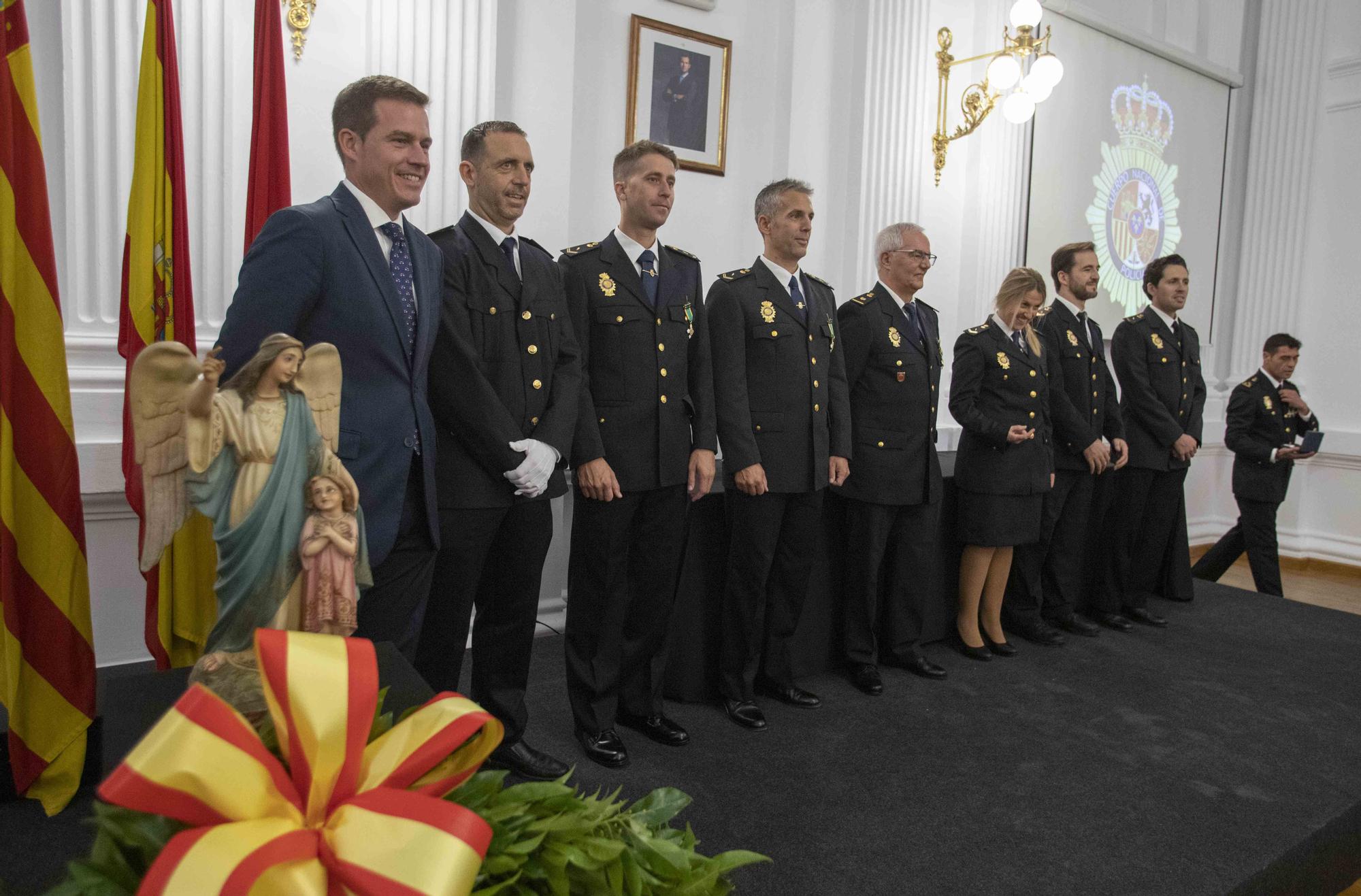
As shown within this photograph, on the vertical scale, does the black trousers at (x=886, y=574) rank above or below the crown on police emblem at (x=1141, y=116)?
below

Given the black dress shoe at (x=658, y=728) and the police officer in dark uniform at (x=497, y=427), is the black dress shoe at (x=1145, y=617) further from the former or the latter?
the police officer in dark uniform at (x=497, y=427)

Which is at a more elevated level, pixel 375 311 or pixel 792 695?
pixel 375 311

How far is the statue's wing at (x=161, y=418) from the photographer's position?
1002 millimetres

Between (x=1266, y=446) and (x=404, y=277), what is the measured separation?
14.5 ft

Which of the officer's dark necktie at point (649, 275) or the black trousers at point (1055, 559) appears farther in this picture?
the black trousers at point (1055, 559)

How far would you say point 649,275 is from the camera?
2412 mm

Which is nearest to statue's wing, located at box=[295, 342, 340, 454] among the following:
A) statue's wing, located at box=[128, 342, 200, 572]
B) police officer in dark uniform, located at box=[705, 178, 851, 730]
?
statue's wing, located at box=[128, 342, 200, 572]

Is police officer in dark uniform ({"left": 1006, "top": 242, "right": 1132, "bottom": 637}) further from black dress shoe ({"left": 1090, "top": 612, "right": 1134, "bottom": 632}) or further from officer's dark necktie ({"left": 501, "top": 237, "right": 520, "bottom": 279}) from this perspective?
officer's dark necktie ({"left": 501, "top": 237, "right": 520, "bottom": 279})

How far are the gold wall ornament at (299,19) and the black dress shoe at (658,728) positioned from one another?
2172 millimetres

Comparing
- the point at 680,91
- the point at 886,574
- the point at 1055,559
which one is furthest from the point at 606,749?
Answer: the point at 680,91

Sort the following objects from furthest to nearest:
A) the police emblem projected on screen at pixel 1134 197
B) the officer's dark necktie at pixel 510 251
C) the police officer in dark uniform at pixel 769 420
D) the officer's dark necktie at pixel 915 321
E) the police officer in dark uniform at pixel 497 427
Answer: the police emblem projected on screen at pixel 1134 197
the officer's dark necktie at pixel 915 321
the police officer in dark uniform at pixel 769 420
the officer's dark necktie at pixel 510 251
the police officer in dark uniform at pixel 497 427

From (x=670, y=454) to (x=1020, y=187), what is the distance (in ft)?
12.1

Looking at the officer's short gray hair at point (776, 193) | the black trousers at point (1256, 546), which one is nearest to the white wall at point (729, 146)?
the officer's short gray hair at point (776, 193)

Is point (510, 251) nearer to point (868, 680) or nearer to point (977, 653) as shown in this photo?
point (868, 680)
